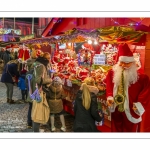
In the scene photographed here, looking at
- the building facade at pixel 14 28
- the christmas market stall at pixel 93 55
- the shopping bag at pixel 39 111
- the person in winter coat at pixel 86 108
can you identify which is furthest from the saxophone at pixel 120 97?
the building facade at pixel 14 28

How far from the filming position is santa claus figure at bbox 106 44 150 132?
3.08 m

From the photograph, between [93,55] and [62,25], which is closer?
[93,55]

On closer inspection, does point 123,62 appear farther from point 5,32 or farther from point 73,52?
point 5,32

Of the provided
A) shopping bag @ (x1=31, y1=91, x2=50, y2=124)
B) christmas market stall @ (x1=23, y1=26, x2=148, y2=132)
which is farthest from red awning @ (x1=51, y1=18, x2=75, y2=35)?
shopping bag @ (x1=31, y1=91, x2=50, y2=124)

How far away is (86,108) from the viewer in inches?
115

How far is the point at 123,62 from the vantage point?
10.2ft

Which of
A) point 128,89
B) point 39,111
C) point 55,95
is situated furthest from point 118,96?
point 39,111

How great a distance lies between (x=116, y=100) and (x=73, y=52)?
360 centimetres

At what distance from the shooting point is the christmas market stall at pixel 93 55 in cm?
338

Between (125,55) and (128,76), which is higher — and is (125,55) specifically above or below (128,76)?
above

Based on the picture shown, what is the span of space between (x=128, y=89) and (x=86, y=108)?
77 cm

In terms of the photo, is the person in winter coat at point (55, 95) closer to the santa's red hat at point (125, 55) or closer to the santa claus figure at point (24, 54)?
the santa's red hat at point (125, 55)

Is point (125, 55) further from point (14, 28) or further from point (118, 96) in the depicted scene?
point (14, 28)
